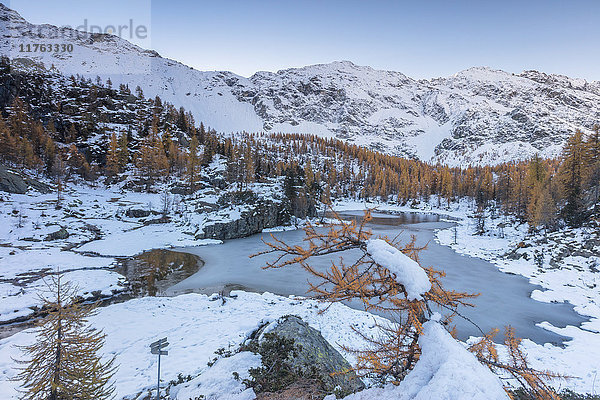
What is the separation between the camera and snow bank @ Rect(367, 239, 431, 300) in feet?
7.95

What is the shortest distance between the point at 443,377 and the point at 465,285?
2238 cm

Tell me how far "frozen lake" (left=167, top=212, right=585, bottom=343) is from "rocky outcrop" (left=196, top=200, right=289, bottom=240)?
21.9ft

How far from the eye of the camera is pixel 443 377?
77.0 inches

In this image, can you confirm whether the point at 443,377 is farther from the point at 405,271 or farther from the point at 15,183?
the point at 15,183

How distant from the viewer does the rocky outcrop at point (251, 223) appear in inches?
1513

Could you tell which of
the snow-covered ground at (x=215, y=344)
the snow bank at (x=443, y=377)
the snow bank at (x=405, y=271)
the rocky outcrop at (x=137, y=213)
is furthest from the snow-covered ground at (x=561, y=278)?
the rocky outcrop at (x=137, y=213)

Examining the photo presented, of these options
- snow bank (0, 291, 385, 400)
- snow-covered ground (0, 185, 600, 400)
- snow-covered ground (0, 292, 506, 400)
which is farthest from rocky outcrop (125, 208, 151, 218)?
snow-covered ground (0, 292, 506, 400)

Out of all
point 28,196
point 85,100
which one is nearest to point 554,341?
point 28,196

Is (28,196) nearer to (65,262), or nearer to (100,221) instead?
(100,221)

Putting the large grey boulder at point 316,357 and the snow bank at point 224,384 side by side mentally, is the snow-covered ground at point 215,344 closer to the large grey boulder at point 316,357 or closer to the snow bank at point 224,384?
the snow bank at point 224,384

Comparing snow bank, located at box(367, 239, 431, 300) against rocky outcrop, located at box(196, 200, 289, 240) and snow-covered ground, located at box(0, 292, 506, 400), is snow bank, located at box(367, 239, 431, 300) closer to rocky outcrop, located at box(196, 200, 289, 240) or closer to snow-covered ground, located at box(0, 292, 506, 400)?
snow-covered ground, located at box(0, 292, 506, 400)

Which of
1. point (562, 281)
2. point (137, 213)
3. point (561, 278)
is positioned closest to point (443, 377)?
point (562, 281)

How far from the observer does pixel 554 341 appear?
486 inches

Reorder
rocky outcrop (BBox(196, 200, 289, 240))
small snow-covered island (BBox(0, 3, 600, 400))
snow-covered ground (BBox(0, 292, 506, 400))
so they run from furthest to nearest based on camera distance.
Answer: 1. rocky outcrop (BBox(196, 200, 289, 240))
2. small snow-covered island (BBox(0, 3, 600, 400))
3. snow-covered ground (BBox(0, 292, 506, 400))
